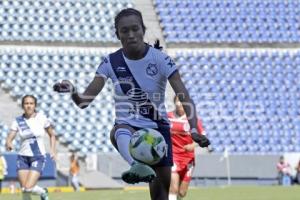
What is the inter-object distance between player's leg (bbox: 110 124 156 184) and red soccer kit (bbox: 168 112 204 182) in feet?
18.4

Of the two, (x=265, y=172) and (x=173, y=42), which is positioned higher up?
(x=173, y=42)

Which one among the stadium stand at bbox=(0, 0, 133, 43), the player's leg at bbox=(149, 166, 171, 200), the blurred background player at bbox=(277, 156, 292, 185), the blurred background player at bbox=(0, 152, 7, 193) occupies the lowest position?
the blurred background player at bbox=(277, 156, 292, 185)

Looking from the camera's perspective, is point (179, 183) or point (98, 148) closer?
point (179, 183)

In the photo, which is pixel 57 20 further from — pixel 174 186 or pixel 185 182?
pixel 174 186

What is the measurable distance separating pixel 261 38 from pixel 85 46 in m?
8.23

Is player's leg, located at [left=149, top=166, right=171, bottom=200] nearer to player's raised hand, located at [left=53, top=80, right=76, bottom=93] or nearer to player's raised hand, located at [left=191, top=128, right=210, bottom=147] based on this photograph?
player's raised hand, located at [left=191, top=128, right=210, bottom=147]

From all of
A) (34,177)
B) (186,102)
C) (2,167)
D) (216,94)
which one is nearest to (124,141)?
(186,102)

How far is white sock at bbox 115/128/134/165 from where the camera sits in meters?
7.13

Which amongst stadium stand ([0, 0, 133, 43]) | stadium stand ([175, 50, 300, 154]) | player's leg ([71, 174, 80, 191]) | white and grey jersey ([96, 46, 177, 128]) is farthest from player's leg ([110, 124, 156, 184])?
stadium stand ([0, 0, 133, 43])

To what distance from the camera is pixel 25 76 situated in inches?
1216

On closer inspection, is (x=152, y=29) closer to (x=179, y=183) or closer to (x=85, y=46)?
(x=85, y=46)

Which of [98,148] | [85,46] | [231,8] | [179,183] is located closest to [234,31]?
[231,8]

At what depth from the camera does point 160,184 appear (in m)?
7.36

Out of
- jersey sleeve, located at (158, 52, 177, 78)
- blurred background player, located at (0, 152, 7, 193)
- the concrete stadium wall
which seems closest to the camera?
jersey sleeve, located at (158, 52, 177, 78)
